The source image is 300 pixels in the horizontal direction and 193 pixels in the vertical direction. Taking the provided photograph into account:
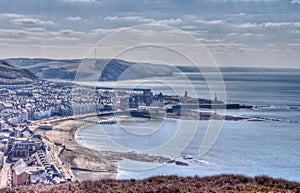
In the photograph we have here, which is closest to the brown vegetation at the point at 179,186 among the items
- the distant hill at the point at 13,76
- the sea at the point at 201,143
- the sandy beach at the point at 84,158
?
the sea at the point at 201,143

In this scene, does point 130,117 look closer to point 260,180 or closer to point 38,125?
point 38,125

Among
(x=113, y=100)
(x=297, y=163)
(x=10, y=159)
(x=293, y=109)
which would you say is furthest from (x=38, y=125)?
(x=293, y=109)

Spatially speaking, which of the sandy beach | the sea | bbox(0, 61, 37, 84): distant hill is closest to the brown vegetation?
the sea

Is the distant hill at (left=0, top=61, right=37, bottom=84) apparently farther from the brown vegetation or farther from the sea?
the brown vegetation

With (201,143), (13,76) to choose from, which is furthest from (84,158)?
(13,76)

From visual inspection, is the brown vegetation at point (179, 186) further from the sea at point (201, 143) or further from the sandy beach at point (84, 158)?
the sandy beach at point (84, 158)

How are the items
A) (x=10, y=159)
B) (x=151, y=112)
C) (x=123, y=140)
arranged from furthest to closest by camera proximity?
(x=151, y=112), (x=123, y=140), (x=10, y=159)
